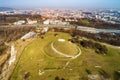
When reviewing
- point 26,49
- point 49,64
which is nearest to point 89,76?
point 49,64

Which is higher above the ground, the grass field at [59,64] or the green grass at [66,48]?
the green grass at [66,48]

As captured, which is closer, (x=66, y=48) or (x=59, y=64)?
(x=59, y=64)

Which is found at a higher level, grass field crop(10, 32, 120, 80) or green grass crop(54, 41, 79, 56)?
green grass crop(54, 41, 79, 56)

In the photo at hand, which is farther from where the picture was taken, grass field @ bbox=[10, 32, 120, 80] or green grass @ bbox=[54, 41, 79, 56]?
green grass @ bbox=[54, 41, 79, 56]

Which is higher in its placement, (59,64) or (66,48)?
(66,48)

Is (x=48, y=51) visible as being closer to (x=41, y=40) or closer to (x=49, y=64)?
(x=49, y=64)

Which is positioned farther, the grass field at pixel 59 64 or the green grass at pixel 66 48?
the green grass at pixel 66 48

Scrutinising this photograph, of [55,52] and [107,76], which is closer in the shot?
[107,76]

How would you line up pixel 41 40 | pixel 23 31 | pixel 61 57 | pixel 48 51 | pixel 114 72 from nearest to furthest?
pixel 114 72, pixel 61 57, pixel 48 51, pixel 41 40, pixel 23 31
